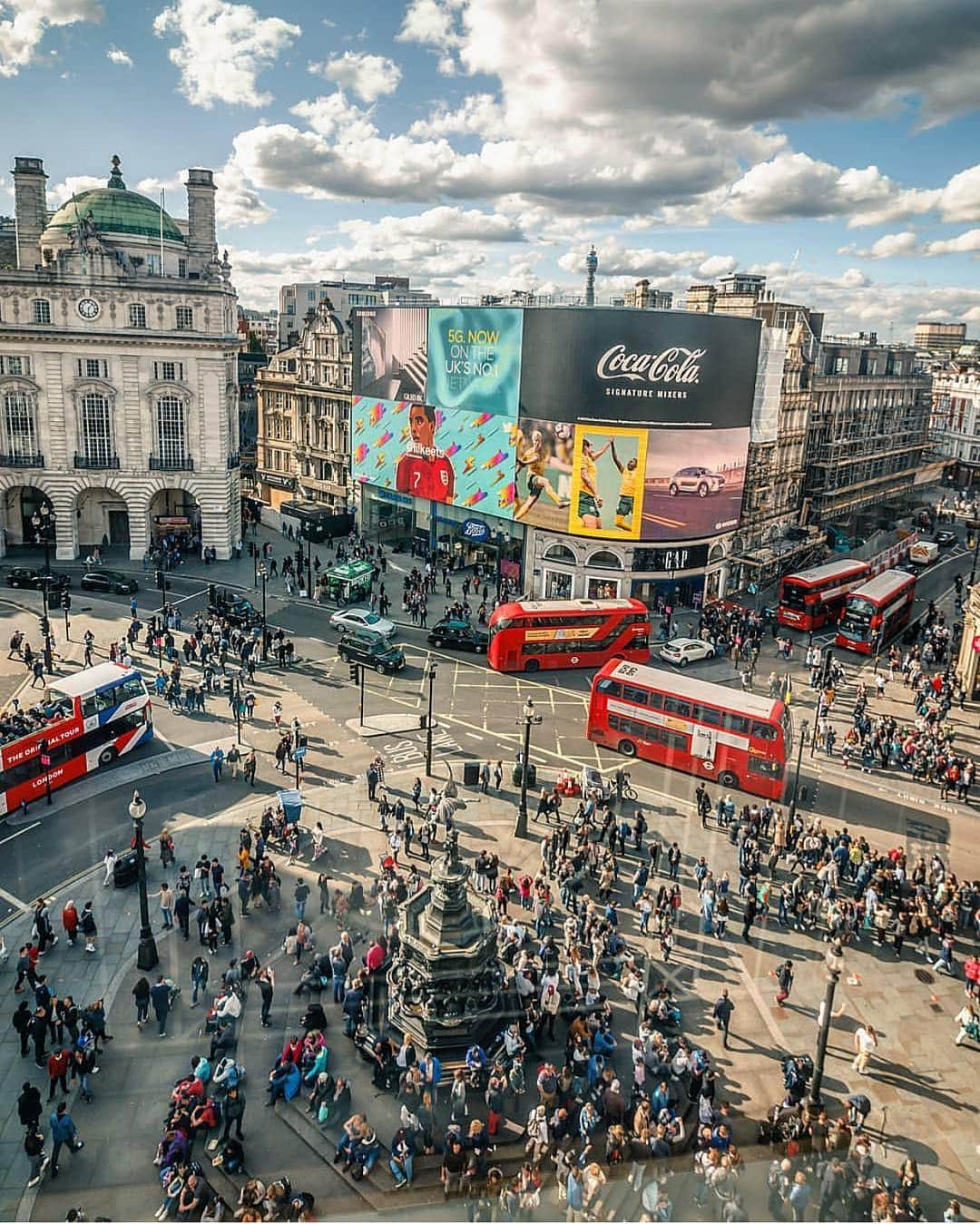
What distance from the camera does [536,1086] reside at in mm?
20281

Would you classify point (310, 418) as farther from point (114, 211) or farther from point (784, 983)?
point (784, 983)

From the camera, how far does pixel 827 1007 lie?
1866 cm

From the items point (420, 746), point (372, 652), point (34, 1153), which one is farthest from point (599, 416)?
point (34, 1153)

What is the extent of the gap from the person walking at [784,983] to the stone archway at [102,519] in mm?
53407

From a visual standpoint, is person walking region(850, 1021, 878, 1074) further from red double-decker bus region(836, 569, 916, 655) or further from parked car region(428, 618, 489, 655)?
red double-decker bus region(836, 569, 916, 655)

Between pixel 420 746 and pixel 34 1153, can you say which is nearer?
pixel 34 1153

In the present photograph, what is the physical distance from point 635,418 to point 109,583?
31.8 m

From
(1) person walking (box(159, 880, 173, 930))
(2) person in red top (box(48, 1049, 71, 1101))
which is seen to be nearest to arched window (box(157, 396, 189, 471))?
(1) person walking (box(159, 880, 173, 930))

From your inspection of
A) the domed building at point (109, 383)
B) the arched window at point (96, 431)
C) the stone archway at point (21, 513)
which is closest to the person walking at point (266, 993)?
the domed building at point (109, 383)

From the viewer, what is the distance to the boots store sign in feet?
170

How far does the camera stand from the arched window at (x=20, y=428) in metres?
59.3

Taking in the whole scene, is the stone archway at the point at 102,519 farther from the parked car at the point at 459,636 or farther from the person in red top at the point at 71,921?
the person in red top at the point at 71,921

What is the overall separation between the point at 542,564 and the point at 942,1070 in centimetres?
3953

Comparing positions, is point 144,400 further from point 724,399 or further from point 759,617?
point 759,617
